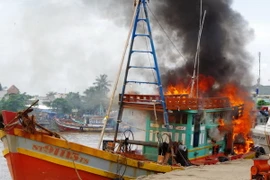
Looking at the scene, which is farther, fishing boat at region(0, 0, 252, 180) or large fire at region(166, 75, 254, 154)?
large fire at region(166, 75, 254, 154)

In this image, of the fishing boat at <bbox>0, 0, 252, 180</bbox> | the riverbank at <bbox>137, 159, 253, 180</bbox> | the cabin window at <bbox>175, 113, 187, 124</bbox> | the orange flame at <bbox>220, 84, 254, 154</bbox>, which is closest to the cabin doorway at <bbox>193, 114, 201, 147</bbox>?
the fishing boat at <bbox>0, 0, 252, 180</bbox>

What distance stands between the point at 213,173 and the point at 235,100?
870cm

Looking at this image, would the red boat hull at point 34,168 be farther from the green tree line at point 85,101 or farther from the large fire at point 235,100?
the green tree line at point 85,101

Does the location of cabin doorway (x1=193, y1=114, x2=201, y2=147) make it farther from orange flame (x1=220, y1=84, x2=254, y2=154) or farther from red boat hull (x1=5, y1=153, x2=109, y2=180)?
red boat hull (x1=5, y1=153, x2=109, y2=180)

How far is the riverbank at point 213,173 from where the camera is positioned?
13616mm

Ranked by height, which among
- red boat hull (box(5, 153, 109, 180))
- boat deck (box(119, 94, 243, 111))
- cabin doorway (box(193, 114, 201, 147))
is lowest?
red boat hull (box(5, 153, 109, 180))

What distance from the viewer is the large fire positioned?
70.2ft

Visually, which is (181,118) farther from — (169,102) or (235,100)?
(235,100)

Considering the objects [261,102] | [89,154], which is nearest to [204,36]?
[261,102]

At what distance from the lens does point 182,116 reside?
17.5 metres

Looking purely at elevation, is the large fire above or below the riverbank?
above

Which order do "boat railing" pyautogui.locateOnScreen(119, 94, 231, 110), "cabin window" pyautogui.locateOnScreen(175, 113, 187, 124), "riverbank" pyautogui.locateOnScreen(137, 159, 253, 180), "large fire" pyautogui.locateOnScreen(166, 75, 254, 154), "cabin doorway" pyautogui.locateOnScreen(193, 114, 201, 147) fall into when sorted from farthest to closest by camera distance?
1. "large fire" pyautogui.locateOnScreen(166, 75, 254, 154)
2. "cabin doorway" pyautogui.locateOnScreen(193, 114, 201, 147)
3. "cabin window" pyautogui.locateOnScreen(175, 113, 187, 124)
4. "boat railing" pyautogui.locateOnScreen(119, 94, 231, 110)
5. "riverbank" pyautogui.locateOnScreen(137, 159, 253, 180)

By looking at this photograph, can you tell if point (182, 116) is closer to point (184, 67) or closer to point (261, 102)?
point (184, 67)

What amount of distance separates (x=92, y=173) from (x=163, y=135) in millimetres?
4247
